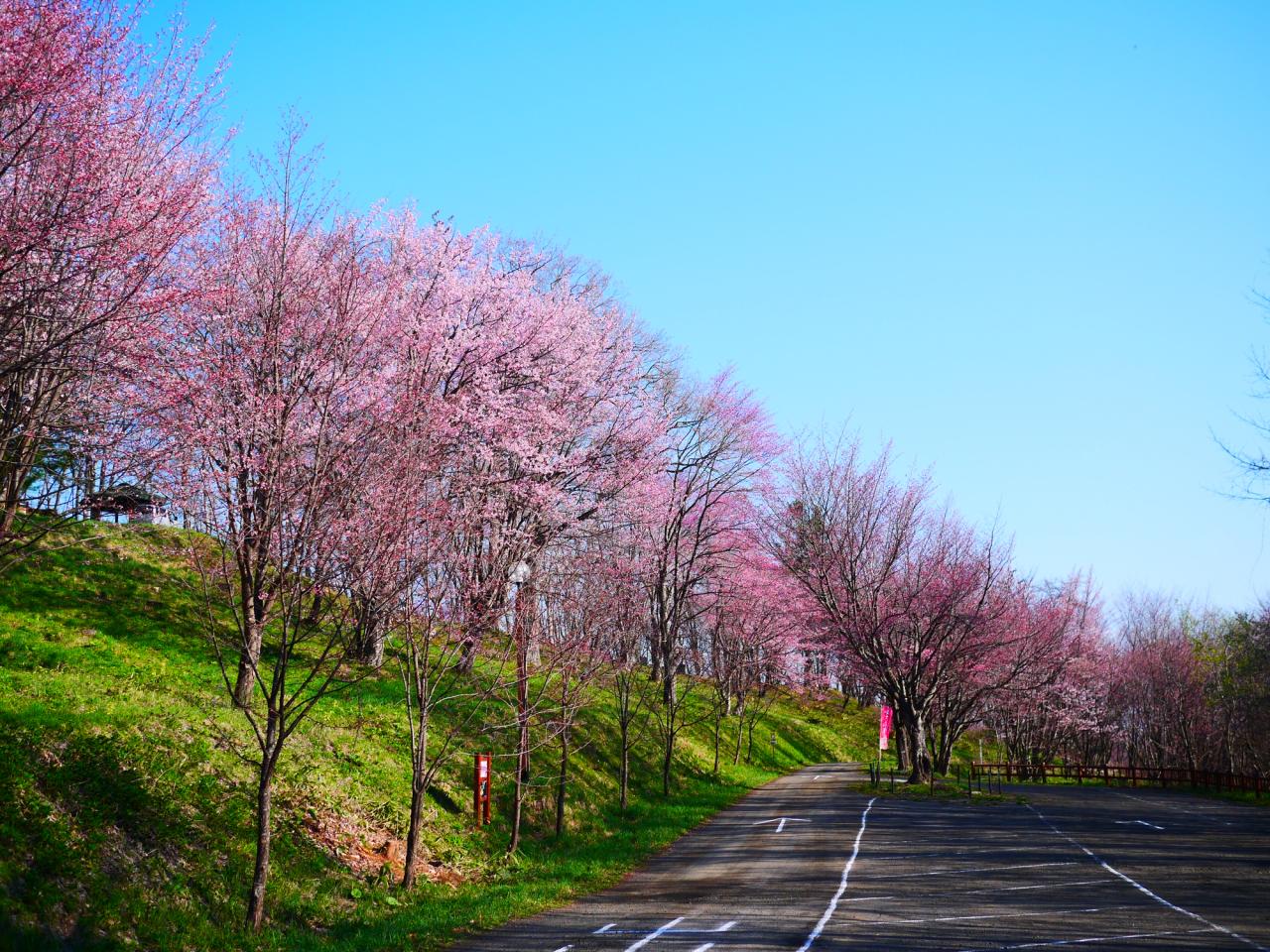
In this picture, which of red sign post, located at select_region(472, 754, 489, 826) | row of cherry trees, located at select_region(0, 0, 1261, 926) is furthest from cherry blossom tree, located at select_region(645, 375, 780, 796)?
red sign post, located at select_region(472, 754, 489, 826)

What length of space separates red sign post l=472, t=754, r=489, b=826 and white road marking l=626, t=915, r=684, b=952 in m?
5.68

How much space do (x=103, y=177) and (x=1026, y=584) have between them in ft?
163

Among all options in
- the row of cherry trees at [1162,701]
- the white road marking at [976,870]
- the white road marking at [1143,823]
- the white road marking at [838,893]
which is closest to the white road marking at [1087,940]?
the white road marking at [838,893]

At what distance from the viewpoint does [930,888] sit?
53.6 ft

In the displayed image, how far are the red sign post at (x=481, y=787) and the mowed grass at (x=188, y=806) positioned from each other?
1.17 feet

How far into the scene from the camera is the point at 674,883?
17359 millimetres

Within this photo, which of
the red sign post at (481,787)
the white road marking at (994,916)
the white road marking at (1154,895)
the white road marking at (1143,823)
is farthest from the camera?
the white road marking at (1143,823)

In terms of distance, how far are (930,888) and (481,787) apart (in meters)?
8.30

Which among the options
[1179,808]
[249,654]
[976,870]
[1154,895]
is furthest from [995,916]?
[1179,808]

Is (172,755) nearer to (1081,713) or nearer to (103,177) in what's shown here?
(103,177)

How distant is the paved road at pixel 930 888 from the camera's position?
1260 centimetres

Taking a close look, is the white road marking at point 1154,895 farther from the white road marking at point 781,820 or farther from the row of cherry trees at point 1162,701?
the row of cherry trees at point 1162,701

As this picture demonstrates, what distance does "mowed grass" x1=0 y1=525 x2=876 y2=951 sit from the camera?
1028 cm

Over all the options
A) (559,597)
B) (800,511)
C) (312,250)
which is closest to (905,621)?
(800,511)
